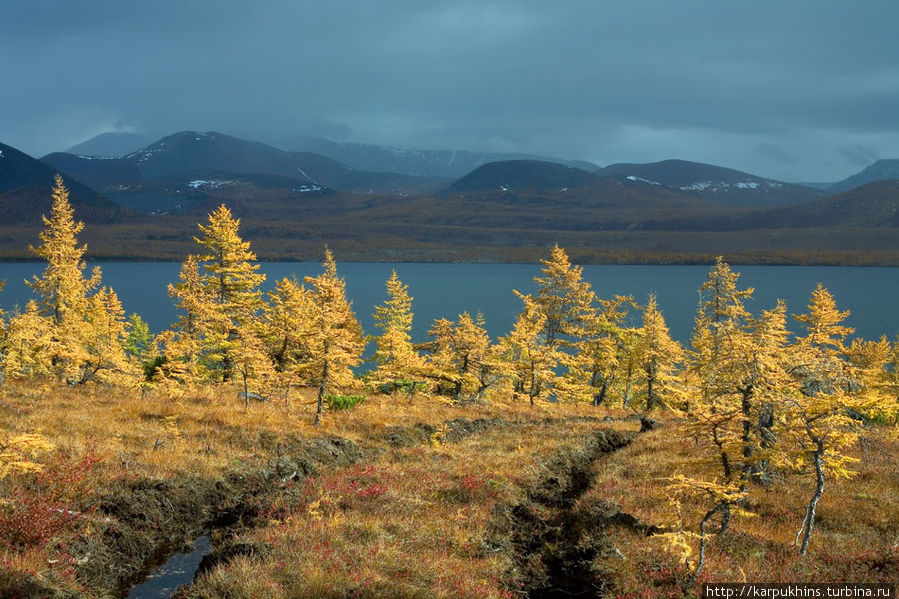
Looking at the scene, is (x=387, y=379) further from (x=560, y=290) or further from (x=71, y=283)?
(x=71, y=283)

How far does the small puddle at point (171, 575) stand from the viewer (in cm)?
1122

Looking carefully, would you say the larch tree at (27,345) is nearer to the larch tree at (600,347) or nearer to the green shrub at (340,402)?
the green shrub at (340,402)

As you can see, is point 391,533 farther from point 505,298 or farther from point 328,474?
point 505,298

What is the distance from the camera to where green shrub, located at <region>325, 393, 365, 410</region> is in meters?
26.6

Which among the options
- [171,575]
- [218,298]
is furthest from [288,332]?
[171,575]

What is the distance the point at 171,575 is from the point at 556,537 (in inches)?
369

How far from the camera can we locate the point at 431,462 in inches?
758

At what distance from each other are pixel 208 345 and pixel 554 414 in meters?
21.5

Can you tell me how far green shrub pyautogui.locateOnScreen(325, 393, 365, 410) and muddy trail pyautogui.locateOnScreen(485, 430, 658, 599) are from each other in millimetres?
11865

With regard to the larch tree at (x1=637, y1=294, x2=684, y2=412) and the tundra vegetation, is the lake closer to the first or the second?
the larch tree at (x1=637, y1=294, x2=684, y2=412)

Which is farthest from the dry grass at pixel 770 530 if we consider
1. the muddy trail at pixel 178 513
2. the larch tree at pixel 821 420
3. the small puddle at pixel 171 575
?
the small puddle at pixel 171 575

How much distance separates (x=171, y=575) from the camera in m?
12.0

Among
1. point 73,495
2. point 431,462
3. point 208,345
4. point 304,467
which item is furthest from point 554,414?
point 73,495

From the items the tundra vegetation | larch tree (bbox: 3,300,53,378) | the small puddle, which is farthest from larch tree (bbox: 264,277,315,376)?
the small puddle
